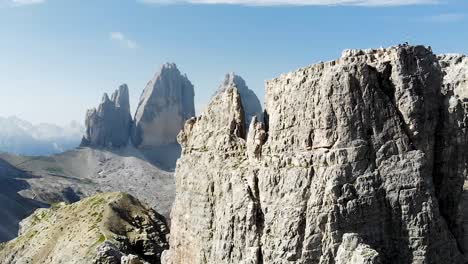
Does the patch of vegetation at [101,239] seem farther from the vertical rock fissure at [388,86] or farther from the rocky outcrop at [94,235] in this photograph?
the vertical rock fissure at [388,86]

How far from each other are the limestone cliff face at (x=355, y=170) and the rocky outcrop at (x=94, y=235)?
49.7 metres

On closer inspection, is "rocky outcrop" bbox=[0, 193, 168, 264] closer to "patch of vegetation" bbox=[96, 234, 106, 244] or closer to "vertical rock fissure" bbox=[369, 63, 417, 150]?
"patch of vegetation" bbox=[96, 234, 106, 244]

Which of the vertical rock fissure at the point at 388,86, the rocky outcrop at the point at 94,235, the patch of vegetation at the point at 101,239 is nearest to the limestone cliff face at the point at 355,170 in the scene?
the vertical rock fissure at the point at 388,86

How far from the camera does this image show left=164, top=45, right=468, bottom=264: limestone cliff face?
90.2 ft

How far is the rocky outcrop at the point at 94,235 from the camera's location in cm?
8075

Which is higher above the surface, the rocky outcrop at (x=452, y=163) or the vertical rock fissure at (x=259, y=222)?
→ the rocky outcrop at (x=452, y=163)

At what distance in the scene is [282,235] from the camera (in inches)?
1122

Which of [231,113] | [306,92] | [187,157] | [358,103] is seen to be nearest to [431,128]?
[358,103]

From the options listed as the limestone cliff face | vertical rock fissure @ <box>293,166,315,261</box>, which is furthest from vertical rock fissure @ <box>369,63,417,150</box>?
vertical rock fissure @ <box>293,166,315,261</box>

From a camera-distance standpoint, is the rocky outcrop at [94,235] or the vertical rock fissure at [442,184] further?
the rocky outcrop at [94,235]

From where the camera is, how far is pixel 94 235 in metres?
86.6

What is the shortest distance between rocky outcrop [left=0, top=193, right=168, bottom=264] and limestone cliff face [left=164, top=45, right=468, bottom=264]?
49655 mm

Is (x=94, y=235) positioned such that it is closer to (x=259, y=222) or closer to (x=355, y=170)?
(x=259, y=222)

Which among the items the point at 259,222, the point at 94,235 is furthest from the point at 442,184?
the point at 94,235
